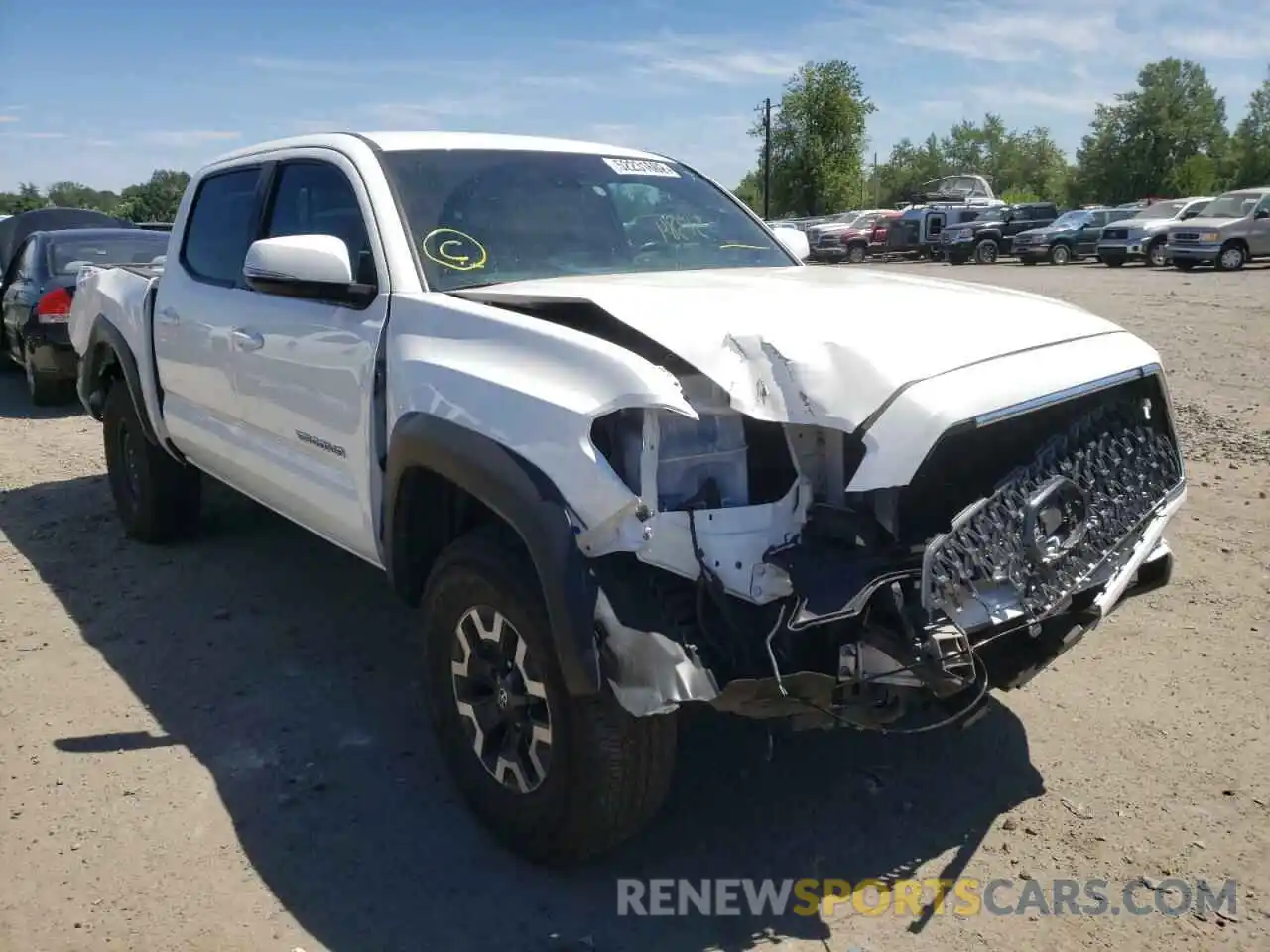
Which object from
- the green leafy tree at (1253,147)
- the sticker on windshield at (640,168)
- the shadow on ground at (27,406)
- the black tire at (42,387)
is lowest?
the shadow on ground at (27,406)

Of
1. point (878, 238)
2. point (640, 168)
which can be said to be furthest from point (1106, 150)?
point (640, 168)

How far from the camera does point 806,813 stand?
11.0 ft

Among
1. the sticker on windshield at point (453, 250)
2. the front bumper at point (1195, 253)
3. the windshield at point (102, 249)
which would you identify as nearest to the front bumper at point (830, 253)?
the front bumper at point (1195, 253)

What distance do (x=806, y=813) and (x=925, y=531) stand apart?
108 cm

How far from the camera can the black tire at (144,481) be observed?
572 centimetres

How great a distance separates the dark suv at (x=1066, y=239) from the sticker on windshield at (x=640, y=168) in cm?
2885

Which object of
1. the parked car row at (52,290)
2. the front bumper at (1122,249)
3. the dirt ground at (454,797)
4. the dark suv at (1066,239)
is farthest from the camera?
the dark suv at (1066,239)

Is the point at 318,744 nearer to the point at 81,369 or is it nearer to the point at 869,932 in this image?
the point at 869,932

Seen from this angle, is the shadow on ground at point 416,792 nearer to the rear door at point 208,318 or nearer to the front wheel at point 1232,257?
the rear door at point 208,318

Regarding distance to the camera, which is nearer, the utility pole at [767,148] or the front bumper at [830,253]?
the front bumper at [830,253]

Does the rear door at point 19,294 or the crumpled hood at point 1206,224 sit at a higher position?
the crumpled hood at point 1206,224

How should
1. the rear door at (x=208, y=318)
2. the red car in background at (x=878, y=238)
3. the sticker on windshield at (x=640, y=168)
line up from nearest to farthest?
1. the sticker on windshield at (x=640, y=168)
2. the rear door at (x=208, y=318)
3. the red car in background at (x=878, y=238)

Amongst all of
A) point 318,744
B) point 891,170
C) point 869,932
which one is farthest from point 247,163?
point 891,170

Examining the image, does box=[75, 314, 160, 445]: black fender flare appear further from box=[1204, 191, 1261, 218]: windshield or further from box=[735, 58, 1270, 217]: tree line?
box=[735, 58, 1270, 217]: tree line
